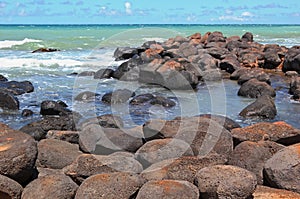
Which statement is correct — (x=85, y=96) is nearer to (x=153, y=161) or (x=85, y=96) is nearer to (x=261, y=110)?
(x=261, y=110)

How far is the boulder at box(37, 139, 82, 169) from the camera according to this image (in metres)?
5.07

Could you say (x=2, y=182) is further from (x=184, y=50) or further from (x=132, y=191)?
(x=184, y=50)

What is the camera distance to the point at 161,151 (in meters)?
4.75

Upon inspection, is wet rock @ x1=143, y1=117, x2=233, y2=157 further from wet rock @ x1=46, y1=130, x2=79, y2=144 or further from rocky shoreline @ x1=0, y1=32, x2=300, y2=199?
wet rock @ x1=46, y1=130, x2=79, y2=144

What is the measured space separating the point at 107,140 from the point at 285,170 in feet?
6.99

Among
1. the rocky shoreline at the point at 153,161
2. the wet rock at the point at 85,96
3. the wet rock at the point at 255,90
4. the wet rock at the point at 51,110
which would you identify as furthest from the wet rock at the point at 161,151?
the wet rock at the point at 255,90

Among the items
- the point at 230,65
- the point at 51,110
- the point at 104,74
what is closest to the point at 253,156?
the point at 51,110

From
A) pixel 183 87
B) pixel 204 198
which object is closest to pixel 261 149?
pixel 204 198

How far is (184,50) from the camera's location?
1958 cm

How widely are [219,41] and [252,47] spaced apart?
3.00 metres

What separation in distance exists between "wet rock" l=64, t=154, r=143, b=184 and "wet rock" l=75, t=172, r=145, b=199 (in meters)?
0.31

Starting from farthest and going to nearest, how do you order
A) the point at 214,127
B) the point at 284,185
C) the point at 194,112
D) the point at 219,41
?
the point at 219,41, the point at 194,112, the point at 214,127, the point at 284,185

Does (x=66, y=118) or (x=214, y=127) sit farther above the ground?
(x=214, y=127)

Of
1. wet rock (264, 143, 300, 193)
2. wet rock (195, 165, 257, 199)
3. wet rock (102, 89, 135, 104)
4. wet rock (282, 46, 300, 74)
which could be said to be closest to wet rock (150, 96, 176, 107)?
wet rock (102, 89, 135, 104)
